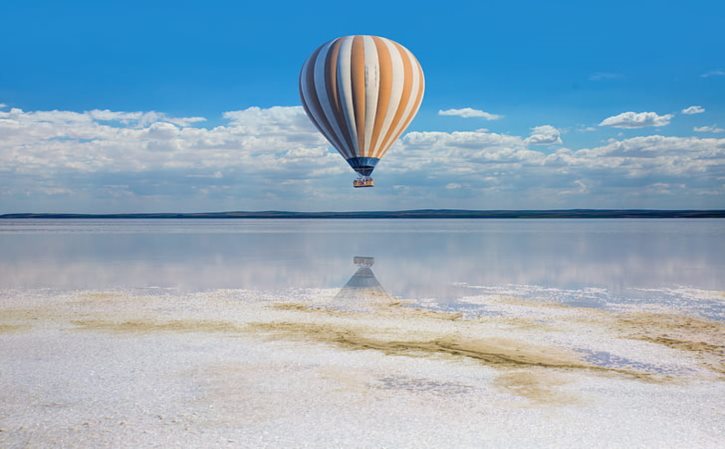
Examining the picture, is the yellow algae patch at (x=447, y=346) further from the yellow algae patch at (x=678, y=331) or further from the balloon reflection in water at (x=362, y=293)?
the balloon reflection in water at (x=362, y=293)

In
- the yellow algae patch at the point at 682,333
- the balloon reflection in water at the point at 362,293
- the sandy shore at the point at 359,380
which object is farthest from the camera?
the balloon reflection in water at the point at 362,293

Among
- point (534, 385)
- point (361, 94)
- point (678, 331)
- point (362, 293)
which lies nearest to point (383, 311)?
point (362, 293)

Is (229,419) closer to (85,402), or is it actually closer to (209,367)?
(85,402)

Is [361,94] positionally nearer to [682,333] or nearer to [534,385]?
[682,333]

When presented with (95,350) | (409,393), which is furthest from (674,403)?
(95,350)

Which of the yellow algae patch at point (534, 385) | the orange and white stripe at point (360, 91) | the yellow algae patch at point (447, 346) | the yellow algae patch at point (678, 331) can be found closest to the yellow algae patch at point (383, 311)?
the yellow algae patch at point (447, 346)

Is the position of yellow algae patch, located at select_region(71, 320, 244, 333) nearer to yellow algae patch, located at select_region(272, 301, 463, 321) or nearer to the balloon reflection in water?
yellow algae patch, located at select_region(272, 301, 463, 321)

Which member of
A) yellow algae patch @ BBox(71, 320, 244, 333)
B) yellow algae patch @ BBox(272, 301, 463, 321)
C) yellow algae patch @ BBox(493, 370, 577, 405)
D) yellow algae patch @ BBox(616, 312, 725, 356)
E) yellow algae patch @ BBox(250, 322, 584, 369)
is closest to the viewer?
yellow algae patch @ BBox(493, 370, 577, 405)

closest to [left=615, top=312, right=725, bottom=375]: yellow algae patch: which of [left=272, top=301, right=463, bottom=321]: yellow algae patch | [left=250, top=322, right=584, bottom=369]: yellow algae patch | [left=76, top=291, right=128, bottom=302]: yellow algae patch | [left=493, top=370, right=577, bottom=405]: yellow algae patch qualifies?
[left=250, top=322, right=584, bottom=369]: yellow algae patch
